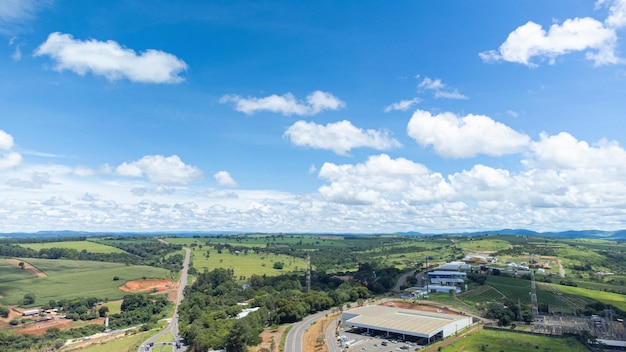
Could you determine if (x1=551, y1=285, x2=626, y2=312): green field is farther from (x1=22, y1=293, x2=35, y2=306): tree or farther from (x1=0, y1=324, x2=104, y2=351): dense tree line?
(x1=22, y1=293, x2=35, y2=306): tree

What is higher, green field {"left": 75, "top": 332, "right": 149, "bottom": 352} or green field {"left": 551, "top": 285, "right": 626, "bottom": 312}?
green field {"left": 551, "top": 285, "right": 626, "bottom": 312}

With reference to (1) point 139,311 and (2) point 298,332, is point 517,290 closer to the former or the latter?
(2) point 298,332

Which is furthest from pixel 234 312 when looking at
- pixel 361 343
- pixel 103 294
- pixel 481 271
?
pixel 481 271

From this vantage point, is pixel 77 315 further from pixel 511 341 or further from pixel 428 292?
pixel 511 341

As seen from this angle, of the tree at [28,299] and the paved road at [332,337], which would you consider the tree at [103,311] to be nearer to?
the tree at [28,299]

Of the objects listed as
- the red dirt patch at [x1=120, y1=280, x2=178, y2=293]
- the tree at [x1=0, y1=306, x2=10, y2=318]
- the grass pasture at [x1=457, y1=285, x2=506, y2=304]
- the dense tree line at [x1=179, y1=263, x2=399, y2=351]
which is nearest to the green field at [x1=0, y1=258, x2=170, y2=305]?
the red dirt patch at [x1=120, y1=280, x2=178, y2=293]

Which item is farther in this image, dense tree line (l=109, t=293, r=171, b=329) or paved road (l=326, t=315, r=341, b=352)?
dense tree line (l=109, t=293, r=171, b=329)

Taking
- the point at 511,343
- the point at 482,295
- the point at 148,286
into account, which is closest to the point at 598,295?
the point at 482,295
